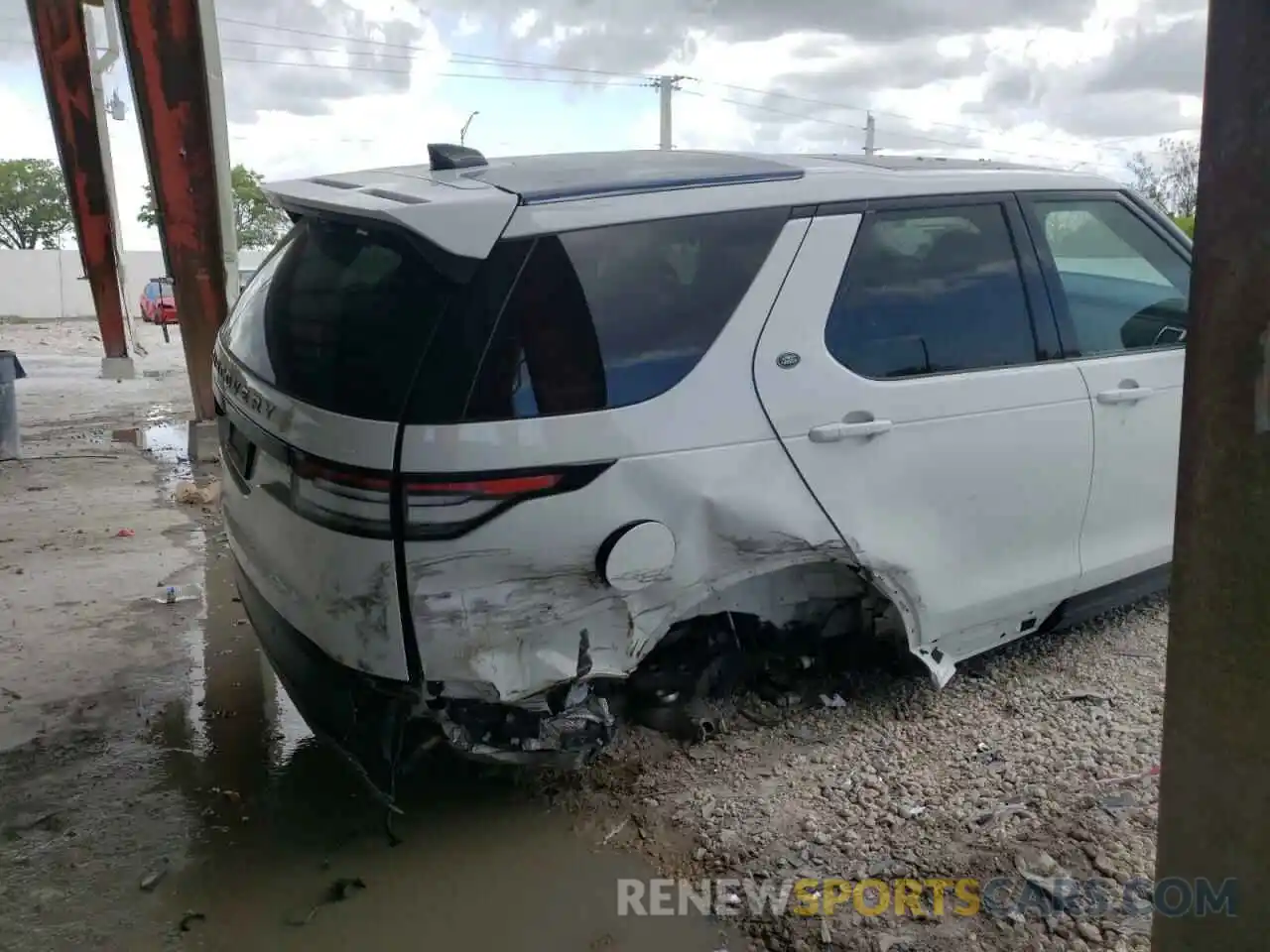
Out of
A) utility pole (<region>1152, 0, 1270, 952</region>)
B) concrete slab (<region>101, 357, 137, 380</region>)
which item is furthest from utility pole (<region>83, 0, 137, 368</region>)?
utility pole (<region>1152, 0, 1270, 952</region>)

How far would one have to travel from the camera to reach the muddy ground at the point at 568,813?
2.81m

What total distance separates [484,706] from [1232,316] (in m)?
2.03

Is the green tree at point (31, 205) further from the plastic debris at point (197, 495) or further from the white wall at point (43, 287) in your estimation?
the plastic debris at point (197, 495)

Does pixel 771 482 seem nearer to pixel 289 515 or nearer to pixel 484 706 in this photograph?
pixel 484 706

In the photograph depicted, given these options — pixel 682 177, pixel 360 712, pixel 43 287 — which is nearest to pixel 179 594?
pixel 360 712

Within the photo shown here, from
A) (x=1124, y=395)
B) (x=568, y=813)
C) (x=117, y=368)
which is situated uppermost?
(x=1124, y=395)

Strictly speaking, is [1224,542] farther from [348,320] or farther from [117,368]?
[117,368]

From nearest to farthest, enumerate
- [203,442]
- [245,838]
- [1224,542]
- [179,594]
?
1. [1224,542]
2. [245,838]
3. [179,594]
4. [203,442]

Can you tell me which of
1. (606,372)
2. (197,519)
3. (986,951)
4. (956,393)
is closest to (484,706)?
(606,372)

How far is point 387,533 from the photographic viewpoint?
2643 mm

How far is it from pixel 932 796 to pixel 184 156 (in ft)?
23.5

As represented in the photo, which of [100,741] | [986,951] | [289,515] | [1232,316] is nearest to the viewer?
[1232,316]

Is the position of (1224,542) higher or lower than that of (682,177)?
lower

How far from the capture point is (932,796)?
3240 millimetres
